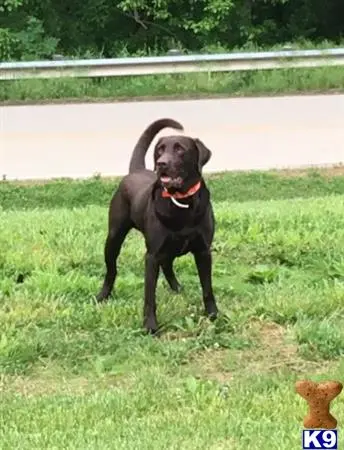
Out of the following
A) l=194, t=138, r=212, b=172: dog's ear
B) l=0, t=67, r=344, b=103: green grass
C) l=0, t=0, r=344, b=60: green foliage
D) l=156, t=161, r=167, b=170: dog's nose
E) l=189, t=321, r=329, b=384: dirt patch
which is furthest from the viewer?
l=0, t=0, r=344, b=60: green foliage

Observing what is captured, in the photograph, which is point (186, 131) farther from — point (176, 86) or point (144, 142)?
point (144, 142)

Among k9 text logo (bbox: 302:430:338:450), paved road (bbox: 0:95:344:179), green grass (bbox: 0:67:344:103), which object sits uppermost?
green grass (bbox: 0:67:344:103)

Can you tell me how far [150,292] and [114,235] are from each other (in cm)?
66

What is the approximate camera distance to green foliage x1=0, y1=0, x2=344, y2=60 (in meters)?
19.0

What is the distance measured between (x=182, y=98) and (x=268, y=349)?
925 centimetres

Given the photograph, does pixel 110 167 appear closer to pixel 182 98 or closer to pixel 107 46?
pixel 182 98

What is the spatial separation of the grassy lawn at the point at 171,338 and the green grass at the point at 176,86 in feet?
20.4

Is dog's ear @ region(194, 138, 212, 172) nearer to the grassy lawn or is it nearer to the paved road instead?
the grassy lawn

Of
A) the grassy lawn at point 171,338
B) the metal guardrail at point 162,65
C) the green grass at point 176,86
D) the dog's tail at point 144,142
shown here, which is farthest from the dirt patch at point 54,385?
the metal guardrail at point 162,65

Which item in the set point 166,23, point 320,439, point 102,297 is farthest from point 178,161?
point 166,23

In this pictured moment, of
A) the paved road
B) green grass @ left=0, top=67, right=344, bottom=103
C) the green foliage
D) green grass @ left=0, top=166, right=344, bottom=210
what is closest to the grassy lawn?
green grass @ left=0, top=166, right=344, bottom=210

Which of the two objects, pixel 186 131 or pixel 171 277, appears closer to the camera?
pixel 171 277

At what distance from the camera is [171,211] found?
4.77 metres

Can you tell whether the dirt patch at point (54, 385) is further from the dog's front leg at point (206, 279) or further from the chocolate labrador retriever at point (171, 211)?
the dog's front leg at point (206, 279)
